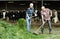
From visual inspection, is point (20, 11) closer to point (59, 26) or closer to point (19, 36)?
point (59, 26)

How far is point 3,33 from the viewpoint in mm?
9734

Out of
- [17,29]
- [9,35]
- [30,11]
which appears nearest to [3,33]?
[9,35]

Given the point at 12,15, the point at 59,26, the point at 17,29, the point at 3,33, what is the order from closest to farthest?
the point at 3,33 < the point at 17,29 < the point at 59,26 < the point at 12,15

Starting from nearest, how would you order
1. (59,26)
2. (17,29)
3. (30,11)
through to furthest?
(17,29), (30,11), (59,26)

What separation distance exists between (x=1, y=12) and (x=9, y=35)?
16285 mm

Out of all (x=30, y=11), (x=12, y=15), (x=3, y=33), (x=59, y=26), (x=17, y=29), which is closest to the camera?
(x=3, y=33)

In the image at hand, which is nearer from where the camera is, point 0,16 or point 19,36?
point 19,36

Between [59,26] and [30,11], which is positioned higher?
[30,11]

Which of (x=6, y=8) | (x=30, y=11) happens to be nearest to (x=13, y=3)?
(x=6, y=8)

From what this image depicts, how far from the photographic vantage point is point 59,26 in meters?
22.8

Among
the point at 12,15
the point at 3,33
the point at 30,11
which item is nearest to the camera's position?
the point at 3,33

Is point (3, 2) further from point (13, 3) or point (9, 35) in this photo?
point (9, 35)

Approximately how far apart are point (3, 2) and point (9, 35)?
16.9 m

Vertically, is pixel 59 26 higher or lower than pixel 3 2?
lower
